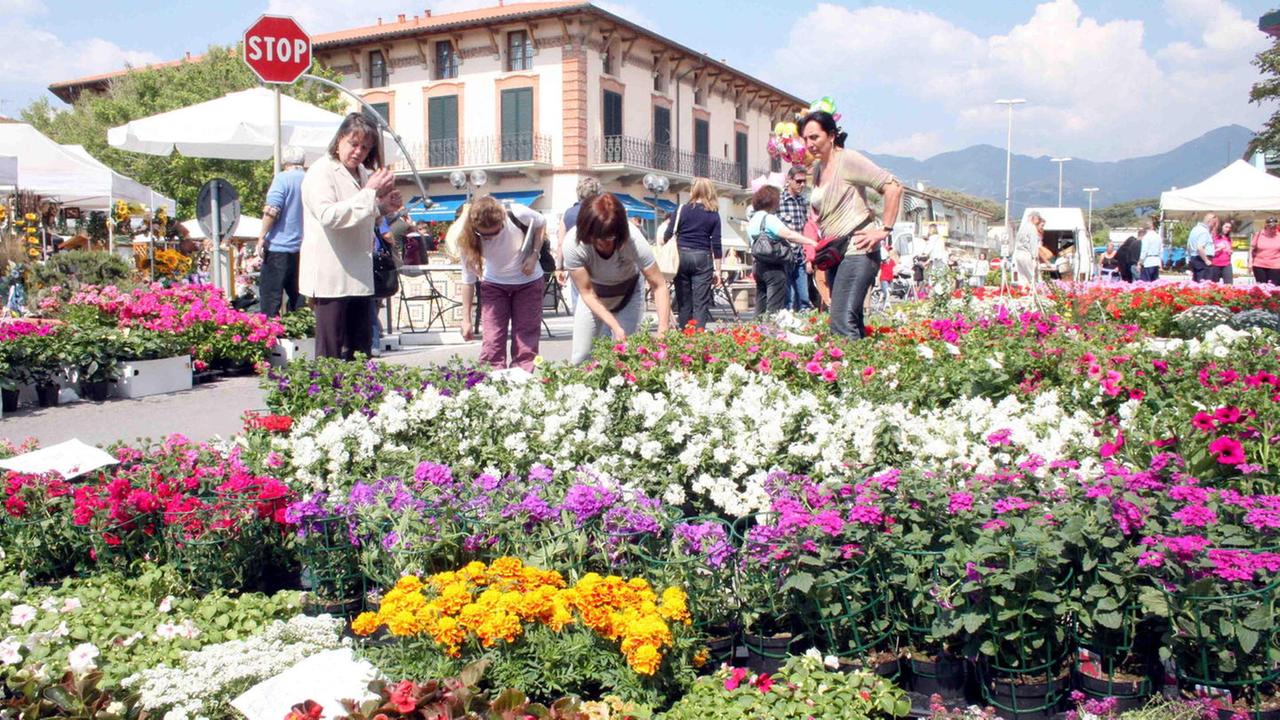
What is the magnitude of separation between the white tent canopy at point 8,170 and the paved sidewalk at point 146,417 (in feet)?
20.5

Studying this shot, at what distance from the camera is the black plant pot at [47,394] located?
8.16 m

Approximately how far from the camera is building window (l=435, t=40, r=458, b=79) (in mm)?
41812

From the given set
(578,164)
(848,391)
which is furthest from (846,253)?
(578,164)

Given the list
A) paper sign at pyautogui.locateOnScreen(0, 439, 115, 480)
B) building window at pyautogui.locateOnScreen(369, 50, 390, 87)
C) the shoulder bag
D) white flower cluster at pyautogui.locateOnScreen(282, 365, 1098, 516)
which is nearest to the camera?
white flower cluster at pyautogui.locateOnScreen(282, 365, 1098, 516)

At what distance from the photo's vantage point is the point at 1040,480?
331 cm

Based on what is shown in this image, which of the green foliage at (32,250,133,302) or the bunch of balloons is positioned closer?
the bunch of balloons

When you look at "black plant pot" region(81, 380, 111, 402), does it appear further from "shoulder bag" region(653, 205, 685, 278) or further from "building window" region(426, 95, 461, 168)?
"building window" region(426, 95, 461, 168)

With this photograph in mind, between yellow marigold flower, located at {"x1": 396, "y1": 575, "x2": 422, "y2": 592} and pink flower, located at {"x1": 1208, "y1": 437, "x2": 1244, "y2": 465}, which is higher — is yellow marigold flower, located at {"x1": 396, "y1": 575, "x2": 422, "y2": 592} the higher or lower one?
the lower one

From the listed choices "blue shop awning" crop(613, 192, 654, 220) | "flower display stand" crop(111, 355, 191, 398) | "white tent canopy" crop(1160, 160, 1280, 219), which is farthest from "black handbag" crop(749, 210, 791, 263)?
"blue shop awning" crop(613, 192, 654, 220)

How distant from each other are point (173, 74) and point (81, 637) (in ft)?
131

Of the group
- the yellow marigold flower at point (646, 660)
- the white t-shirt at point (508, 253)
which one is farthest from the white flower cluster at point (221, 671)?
the white t-shirt at point (508, 253)

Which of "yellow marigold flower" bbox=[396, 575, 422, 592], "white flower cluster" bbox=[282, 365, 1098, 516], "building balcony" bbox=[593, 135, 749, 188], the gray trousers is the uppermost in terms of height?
"building balcony" bbox=[593, 135, 749, 188]

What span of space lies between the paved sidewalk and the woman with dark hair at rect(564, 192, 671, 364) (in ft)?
2.48

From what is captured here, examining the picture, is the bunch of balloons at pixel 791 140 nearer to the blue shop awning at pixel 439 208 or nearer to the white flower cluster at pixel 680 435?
the white flower cluster at pixel 680 435
